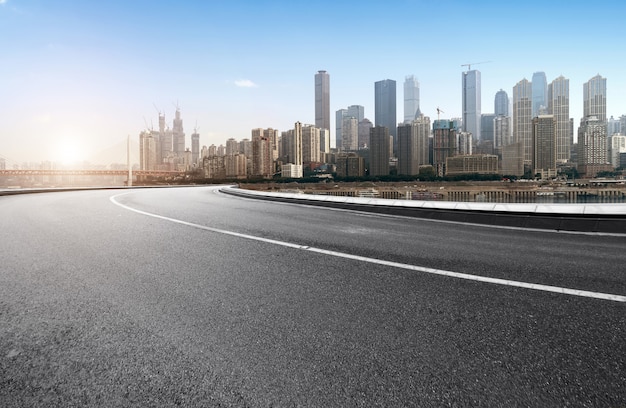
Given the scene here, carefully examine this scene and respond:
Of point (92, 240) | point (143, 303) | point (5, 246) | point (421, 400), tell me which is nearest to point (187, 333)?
point (143, 303)

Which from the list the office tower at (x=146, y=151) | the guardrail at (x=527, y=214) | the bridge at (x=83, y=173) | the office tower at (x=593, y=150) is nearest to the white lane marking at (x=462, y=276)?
the guardrail at (x=527, y=214)

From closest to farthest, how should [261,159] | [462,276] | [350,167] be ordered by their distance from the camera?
[462,276] → [261,159] → [350,167]

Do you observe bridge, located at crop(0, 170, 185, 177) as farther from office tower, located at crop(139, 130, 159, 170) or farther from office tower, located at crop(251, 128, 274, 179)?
office tower, located at crop(139, 130, 159, 170)

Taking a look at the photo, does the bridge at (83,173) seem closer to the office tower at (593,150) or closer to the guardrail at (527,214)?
the guardrail at (527,214)

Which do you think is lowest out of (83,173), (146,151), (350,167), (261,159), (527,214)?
(527,214)

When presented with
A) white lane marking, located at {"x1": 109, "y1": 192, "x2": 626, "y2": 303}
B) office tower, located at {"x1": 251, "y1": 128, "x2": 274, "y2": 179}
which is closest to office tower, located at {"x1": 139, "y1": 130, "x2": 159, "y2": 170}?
office tower, located at {"x1": 251, "y1": 128, "x2": 274, "y2": 179}

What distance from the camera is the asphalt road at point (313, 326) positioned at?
2285mm

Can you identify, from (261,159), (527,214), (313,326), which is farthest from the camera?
(261,159)

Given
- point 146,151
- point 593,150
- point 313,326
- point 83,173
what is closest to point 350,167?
point 146,151

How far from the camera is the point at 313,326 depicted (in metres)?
3.17

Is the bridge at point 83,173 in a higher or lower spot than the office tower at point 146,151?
lower

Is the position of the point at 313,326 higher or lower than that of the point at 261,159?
lower

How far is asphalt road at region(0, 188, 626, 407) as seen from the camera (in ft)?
7.50

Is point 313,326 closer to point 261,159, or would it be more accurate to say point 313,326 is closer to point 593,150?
point 261,159
